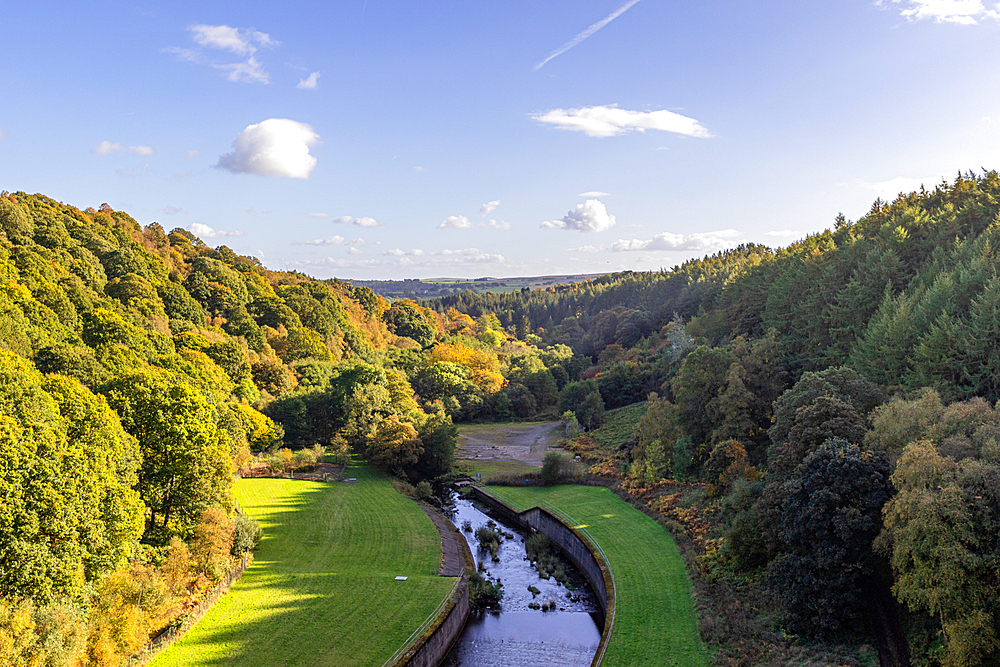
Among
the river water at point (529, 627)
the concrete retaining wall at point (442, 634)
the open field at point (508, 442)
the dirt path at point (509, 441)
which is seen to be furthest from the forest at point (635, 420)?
the concrete retaining wall at point (442, 634)

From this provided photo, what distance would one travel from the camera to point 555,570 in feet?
104

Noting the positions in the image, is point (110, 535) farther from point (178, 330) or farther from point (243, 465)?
point (178, 330)

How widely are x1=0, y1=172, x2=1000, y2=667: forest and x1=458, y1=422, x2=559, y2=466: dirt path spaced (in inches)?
157

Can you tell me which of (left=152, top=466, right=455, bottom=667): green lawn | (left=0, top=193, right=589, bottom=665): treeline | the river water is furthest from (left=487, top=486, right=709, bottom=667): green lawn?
(left=0, top=193, right=589, bottom=665): treeline

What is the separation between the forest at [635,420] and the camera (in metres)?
17.1

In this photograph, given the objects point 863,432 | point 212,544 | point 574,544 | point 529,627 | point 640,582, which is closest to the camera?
point 863,432

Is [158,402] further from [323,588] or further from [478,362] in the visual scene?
[478,362]

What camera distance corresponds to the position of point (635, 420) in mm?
62688

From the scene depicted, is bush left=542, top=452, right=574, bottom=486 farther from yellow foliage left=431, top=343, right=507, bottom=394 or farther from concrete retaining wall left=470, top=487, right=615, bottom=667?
yellow foliage left=431, top=343, right=507, bottom=394

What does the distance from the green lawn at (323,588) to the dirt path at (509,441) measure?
1824 cm

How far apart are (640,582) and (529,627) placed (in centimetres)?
551

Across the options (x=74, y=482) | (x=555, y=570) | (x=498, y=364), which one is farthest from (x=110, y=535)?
(x=498, y=364)

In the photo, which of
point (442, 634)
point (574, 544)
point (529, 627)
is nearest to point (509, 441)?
point (574, 544)

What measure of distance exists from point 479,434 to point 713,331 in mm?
30066
